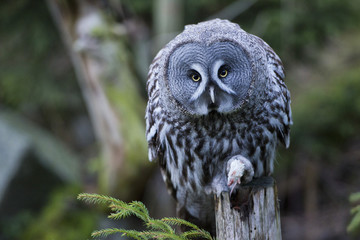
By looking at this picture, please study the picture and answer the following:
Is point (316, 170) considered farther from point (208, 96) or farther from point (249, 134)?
point (208, 96)

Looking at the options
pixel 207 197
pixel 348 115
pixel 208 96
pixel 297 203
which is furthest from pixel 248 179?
pixel 297 203

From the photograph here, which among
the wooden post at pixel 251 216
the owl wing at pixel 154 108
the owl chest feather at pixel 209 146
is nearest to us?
the wooden post at pixel 251 216

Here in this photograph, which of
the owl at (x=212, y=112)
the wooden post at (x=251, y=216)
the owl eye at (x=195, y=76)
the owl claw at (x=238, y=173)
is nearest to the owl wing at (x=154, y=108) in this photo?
the owl at (x=212, y=112)

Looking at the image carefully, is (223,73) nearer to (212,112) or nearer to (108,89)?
(212,112)

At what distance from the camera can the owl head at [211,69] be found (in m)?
2.01

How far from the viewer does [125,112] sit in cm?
502

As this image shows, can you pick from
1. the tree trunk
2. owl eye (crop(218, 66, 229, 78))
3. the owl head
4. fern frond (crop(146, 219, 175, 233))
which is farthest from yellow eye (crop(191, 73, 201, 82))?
the tree trunk

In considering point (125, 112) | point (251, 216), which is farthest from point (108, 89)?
point (251, 216)

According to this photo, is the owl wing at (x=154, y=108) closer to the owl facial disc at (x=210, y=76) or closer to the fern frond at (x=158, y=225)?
the owl facial disc at (x=210, y=76)

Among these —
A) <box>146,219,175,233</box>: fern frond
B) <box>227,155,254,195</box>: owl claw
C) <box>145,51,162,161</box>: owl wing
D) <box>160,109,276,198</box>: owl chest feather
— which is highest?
<box>145,51,162,161</box>: owl wing

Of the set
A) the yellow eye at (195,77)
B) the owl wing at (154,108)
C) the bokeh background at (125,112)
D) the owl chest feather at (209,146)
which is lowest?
the owl chest feather at (209,146)

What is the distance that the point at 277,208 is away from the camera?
78.2 inches

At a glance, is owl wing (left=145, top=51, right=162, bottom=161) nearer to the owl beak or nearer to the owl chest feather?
the owl chest feather

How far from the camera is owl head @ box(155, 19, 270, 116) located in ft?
6.60
